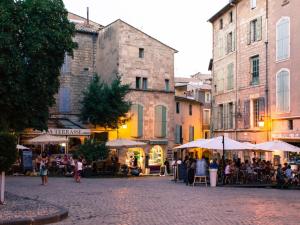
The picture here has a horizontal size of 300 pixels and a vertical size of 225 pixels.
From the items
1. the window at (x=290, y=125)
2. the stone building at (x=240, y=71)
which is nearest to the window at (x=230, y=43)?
the stone building at (x=240, y=71)

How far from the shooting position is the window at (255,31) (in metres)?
35.4

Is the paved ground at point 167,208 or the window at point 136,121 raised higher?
the window at point 136,121

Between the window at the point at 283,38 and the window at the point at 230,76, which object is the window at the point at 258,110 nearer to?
the window at the point at 283,38

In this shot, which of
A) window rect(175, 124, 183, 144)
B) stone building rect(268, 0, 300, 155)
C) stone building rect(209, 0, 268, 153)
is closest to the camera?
stone building rect(268, 0, 300, 155)

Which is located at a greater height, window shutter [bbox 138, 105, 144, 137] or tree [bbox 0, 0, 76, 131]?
tree [bbox 0, 0, 76, 131]

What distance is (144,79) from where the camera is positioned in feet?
148

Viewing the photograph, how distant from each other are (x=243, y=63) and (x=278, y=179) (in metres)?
12.9

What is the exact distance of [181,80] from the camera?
75938 mm

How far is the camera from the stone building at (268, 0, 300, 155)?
31578mm

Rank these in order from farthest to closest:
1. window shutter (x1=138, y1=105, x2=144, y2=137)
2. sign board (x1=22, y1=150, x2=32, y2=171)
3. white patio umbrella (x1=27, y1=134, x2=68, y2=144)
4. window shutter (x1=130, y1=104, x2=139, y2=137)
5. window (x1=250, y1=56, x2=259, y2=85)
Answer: window shutter (x1=138, y1=105, x2=144, y2=137) < window shutter (x1=130, y1=104, x2=139, y2=137) < white patio umbrella (x1=27, y1=134, x2=68, y2=144) < window (x1=250, y1=56, x2=259, y2=85) < sign board (x1=22, y1=150, x2=32, y2=171)

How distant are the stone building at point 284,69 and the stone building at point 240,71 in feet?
3.00

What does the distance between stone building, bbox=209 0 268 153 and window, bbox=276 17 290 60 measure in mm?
1479

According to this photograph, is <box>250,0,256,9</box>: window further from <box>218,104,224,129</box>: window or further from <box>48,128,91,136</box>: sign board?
<box>48,128,91,136</box>: sign board

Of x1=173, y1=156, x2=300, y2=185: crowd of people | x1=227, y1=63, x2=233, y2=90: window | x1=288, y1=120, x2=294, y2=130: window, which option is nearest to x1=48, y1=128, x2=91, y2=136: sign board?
x1=227, y1=63, x2=233, y2=90: window
